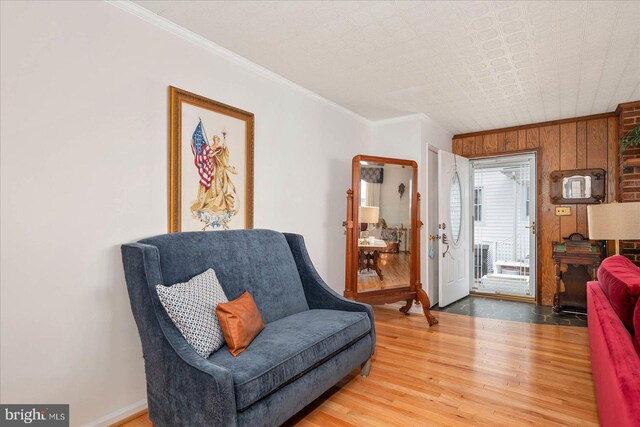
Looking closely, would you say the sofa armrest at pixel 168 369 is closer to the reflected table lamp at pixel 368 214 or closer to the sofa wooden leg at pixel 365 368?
the sofa wooden leg at pixel 365 368

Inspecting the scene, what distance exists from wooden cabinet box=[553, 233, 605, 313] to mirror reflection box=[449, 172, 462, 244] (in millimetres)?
1170

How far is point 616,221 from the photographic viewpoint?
2822 mm

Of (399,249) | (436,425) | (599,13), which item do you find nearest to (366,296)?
(399,249)

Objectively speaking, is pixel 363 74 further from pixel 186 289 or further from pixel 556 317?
pixel 556 317

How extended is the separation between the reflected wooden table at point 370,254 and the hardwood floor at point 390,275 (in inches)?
2.1

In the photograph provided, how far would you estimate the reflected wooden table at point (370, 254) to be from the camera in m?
3.54

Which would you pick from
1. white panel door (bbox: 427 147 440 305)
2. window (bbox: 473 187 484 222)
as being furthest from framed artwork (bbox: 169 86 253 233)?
window (bbox: 473 187 484 222)

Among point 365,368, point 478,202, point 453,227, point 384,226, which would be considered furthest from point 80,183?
point 478,202

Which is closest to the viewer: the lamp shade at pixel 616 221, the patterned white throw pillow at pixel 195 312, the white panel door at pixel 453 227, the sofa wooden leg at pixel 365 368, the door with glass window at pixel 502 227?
the patterned white throw pillow at pixel 195 312

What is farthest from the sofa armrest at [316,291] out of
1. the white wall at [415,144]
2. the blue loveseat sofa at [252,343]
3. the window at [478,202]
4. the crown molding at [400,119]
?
the window at [478,202]

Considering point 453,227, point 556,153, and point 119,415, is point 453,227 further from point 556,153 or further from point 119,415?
point 119,415

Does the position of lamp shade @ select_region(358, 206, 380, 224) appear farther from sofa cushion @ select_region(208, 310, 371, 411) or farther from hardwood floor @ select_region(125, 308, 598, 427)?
sofa cushion @ select_region(208, 310, 371, 411)

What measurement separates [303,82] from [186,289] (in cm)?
231

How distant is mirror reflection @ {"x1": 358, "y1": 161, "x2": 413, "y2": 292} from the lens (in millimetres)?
3562
